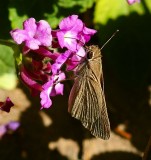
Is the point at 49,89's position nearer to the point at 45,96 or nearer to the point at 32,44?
the point at 45,96

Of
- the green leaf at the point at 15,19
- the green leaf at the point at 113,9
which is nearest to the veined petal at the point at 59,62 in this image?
the green leaf at the point at 15,19

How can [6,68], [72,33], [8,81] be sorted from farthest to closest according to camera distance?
[8,81] → [6,68] → [72,33]

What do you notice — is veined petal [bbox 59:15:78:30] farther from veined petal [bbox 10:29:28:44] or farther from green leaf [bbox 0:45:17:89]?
green leaf [bbox 0:45:17:89]

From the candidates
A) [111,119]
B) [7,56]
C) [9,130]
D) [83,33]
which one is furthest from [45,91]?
[111,119]

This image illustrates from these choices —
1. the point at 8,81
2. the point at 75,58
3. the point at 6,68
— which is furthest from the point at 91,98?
the point at 8,81

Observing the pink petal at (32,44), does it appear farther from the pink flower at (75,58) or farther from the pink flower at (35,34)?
the pink flower at (75,58)

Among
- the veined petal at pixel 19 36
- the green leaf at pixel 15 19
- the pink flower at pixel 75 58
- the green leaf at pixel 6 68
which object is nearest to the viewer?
the veined petal at pixel 19 36

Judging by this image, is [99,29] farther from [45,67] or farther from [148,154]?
[45,67]
